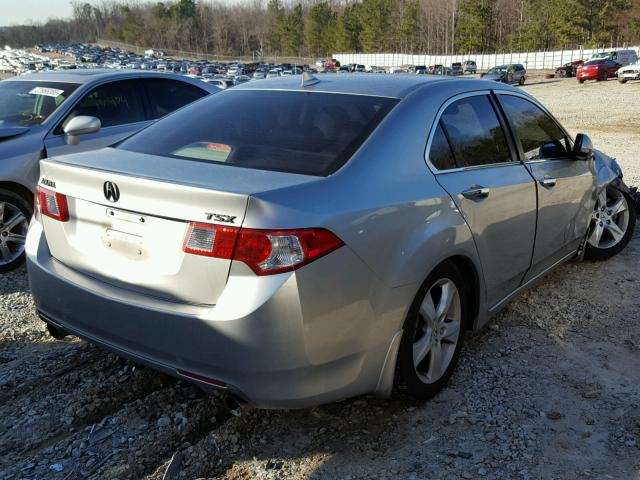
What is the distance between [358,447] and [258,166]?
1.36 meters

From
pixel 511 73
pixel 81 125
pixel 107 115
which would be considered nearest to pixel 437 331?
pixel 81 125

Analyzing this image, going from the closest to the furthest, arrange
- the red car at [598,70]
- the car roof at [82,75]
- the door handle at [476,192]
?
the door handle at [476,192] < the car roof at [82,75] < the red car at [598,70]

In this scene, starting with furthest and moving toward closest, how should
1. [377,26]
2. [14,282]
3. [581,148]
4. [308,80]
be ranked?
1. [377,26]
2. [14,282]
3. [581,148]
4. [308,80]

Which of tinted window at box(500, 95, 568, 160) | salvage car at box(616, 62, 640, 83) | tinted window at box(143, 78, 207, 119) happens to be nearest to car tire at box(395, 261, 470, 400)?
tinted window at box(500, 95, 568, 160)

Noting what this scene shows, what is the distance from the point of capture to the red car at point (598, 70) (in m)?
39.7

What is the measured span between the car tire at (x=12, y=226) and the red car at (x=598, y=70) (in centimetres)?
4129

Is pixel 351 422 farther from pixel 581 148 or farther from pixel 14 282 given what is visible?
pixel 14 282

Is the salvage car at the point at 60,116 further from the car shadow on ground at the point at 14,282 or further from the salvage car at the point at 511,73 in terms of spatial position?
the salvage car at the point at 511,73

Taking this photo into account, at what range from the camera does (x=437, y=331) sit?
308 cm

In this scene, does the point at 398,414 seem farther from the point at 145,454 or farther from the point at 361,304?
the point at 145,454

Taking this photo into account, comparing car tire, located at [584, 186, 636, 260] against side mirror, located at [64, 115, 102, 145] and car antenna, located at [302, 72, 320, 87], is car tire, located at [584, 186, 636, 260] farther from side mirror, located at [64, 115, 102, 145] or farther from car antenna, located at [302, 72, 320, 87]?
side mirror, located at [64, 115, 102, 145]

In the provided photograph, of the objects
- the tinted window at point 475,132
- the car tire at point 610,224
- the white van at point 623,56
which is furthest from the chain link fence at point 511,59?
the tinted window at point 475,132

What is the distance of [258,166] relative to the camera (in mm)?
2725

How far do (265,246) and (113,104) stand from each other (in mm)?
4432
